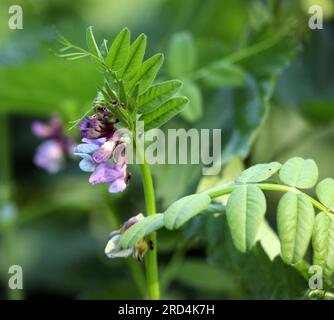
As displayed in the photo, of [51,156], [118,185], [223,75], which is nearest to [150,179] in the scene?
[118,185]

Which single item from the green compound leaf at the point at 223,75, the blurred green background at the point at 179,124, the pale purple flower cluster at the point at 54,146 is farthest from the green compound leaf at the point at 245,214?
the pale purple flower cluster at the point at 54,146

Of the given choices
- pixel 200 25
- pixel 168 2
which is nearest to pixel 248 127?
pixel 200 25

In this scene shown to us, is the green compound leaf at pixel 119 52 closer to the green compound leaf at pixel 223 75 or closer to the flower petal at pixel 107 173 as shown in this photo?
the flower petal at pixel 107 173

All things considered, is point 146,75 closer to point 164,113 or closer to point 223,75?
point 164,113

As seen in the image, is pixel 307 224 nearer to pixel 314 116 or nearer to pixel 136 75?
pixel 136 75
